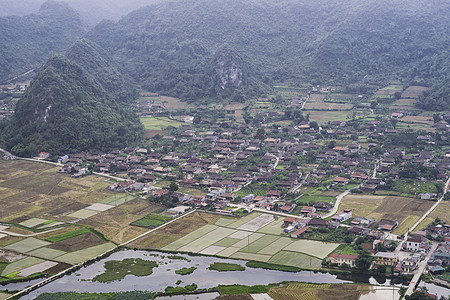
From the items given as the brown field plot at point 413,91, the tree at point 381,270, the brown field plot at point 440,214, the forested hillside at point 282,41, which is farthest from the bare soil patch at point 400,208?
the forested hillside at point 282,41

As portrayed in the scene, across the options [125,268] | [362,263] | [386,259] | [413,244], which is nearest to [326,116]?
[413,244]

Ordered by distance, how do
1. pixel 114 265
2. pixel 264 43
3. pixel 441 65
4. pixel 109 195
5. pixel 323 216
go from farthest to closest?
pixel 264 43, pixel 441 65, pixel 109 195, pixel 323 216, pixel 114 265

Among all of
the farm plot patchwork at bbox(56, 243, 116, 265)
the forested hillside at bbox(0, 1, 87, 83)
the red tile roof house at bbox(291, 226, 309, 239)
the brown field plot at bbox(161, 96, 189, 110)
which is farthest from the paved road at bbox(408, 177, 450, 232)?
the forested hillside at bbox(0, 1, 87, 83)

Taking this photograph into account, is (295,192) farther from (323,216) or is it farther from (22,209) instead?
(22,209)

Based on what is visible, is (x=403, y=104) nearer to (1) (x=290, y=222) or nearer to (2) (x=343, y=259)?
(1) (x=290, y=222)

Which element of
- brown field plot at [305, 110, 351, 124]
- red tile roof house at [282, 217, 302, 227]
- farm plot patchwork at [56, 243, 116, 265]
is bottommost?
farm plot patchwork at [56, 243, 116, 265]

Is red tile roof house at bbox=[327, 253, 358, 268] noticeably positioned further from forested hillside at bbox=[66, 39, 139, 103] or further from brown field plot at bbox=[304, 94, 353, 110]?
forested hillside at bbox=[66, 39, 139, 103]

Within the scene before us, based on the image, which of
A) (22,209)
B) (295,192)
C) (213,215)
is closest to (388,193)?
(295,192)
